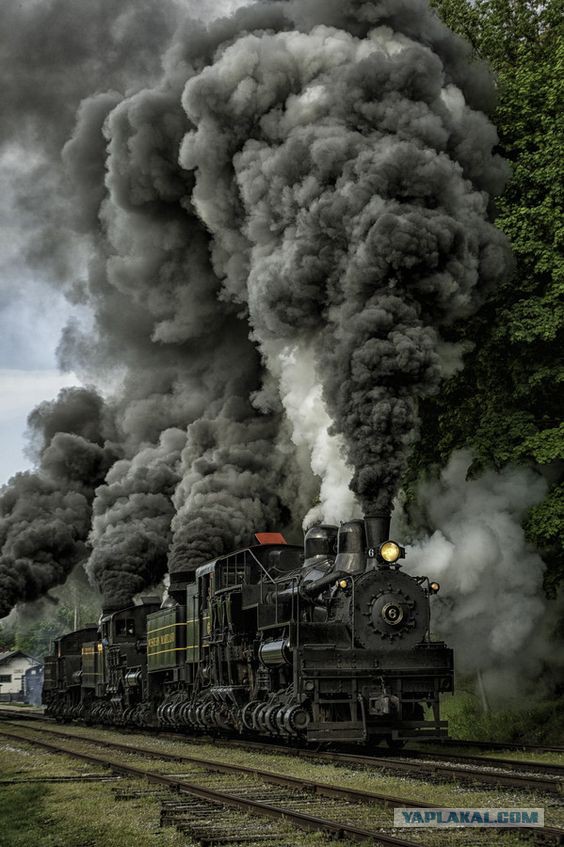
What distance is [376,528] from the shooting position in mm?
14977

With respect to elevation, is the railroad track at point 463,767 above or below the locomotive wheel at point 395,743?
below

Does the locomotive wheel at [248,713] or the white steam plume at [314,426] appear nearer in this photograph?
the locomotive wheel at [248,713]

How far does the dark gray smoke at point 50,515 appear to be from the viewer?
3494 cm

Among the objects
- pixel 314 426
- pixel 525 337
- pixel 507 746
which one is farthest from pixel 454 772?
pixel 314 426

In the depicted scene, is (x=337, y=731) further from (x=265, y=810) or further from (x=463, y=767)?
(x=265, y=810)

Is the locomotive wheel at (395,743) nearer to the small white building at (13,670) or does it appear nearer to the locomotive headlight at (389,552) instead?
the locomotive headlight at (389,552)

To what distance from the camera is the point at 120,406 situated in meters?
38.4

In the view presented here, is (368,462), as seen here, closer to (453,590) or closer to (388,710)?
(388,710)

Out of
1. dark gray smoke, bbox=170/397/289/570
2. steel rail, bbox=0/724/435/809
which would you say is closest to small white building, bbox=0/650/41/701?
dark gray smoke, bbox=170/397/289/570

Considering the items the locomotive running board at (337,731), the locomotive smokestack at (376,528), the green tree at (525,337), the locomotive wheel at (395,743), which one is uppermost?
the green tree at (525,337)

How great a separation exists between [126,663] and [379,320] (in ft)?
40.5

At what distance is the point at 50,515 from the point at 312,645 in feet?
78.0

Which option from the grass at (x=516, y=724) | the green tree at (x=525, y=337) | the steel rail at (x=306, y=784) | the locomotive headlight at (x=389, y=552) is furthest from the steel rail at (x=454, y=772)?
the green tree at (x=525, y=337)

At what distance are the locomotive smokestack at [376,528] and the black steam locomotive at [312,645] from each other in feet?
0.05
